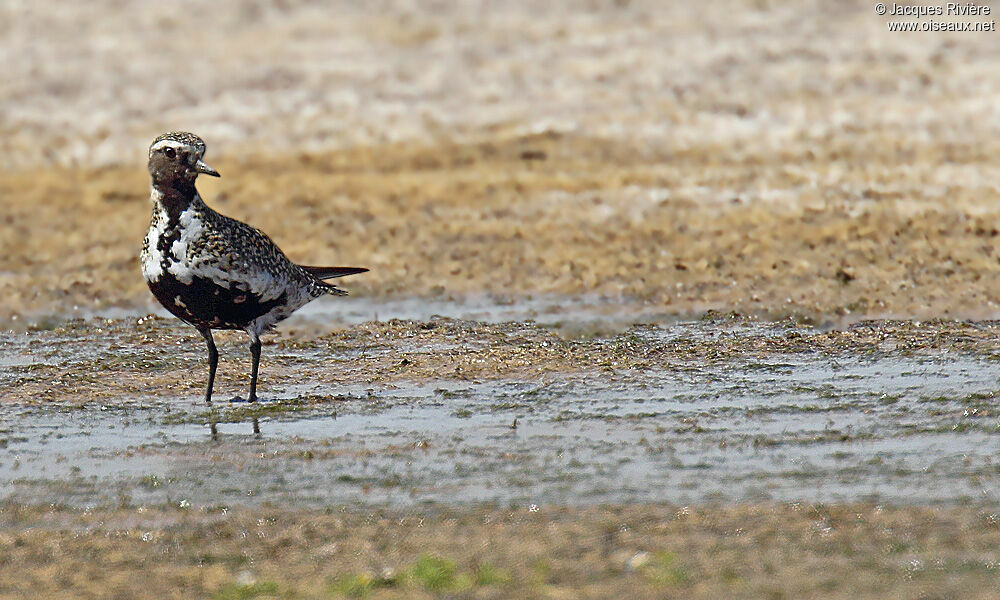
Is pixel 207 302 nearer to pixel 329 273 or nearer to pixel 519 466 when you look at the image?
pixel 329 273

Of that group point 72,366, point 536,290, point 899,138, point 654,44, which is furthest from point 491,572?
point 654,44

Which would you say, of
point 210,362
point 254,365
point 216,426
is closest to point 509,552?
point 216,426

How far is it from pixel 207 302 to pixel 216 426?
93 cm

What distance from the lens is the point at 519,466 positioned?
316 inches

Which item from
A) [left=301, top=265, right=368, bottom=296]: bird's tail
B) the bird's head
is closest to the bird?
the bird's head

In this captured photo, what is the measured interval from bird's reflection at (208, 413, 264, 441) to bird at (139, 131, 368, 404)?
1.75 feet

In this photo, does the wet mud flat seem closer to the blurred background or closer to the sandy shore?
the sandy shore

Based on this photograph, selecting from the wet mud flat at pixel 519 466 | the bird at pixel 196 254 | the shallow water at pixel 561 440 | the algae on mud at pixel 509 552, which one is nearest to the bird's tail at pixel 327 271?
the wet mud flat at pixel 519 466

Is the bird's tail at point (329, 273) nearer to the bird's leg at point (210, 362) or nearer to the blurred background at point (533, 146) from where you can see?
the bird's leg at point (210, 362)

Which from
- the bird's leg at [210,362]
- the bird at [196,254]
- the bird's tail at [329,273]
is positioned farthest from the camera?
the bird's tail at [329,273]

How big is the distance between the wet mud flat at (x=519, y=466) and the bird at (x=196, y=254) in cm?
74

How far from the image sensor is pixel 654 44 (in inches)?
1024

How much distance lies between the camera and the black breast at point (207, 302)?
9703 millimetres

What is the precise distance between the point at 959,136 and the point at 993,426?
45.0 feet
